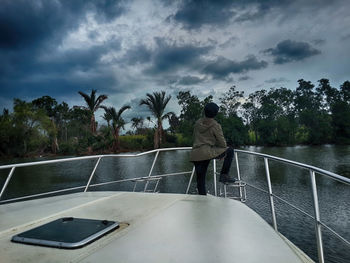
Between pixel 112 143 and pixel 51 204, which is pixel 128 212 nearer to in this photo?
pixel 51 204

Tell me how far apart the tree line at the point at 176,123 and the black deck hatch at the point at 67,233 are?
21.3 meters

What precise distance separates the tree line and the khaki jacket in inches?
788

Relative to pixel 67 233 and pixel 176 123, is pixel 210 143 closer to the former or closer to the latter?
pixel 67 233

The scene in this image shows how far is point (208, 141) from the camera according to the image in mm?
2789

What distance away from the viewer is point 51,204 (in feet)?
8.30

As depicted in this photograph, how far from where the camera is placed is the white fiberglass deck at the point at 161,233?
129 cm

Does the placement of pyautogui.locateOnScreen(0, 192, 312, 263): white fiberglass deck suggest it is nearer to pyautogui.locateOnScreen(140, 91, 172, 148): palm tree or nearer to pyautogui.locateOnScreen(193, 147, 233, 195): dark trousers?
pyautogui.locateOnScreen(193, 147, 233, 195): dark trousers

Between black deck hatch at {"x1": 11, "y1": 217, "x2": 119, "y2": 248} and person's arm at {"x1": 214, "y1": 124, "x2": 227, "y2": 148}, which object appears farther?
person's arm at {"x1": 214, "y1": 124, "x2": 227, "y2": 148}

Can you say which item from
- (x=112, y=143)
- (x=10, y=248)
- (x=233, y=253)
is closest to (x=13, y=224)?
(x=10, y=248)

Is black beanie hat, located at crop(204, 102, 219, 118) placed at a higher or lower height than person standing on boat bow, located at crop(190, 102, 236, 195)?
higher

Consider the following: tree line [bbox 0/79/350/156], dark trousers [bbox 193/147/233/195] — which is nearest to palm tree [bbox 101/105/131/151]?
tree line [bbox 0/79/350/156]

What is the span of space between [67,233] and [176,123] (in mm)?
38257

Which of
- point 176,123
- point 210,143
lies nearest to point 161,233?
point 210,143

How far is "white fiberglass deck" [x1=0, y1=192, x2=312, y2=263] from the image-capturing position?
4.23 ft
